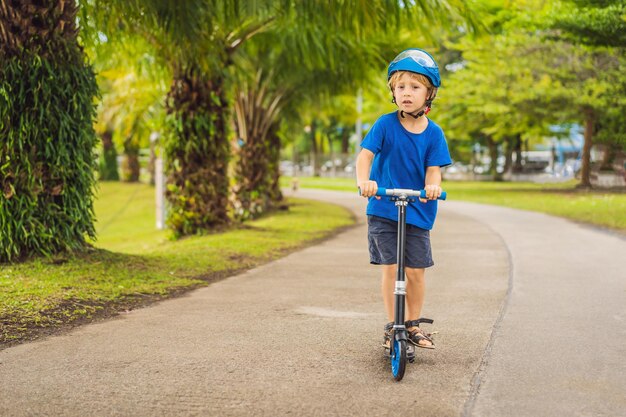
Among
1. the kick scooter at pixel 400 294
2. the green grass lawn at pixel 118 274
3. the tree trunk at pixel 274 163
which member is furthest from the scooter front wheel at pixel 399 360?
the tree trunk at pixel 274 163

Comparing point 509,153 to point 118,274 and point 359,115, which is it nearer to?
point 359,115

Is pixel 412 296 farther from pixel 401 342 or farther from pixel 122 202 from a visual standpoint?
pixel 122 202

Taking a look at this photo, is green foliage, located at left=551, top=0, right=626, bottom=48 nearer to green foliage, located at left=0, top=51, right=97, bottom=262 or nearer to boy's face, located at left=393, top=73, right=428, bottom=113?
green foliage, located at left=0, top=51, right=97, bottom=262

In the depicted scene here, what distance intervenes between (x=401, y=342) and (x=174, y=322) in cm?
227

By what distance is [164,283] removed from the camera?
316 inches

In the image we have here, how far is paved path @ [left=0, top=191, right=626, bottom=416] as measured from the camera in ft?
13.1

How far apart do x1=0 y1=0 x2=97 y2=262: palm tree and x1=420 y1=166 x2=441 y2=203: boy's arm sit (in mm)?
4663

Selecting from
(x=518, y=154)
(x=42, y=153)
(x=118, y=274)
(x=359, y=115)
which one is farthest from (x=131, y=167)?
(x=118, y=274)

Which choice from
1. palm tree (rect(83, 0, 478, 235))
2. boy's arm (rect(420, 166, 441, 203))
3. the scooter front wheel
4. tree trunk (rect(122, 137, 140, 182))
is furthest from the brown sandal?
tree trunk (rect(122, 137, 140, 182))

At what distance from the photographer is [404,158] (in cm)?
487

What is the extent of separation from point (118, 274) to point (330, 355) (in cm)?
369

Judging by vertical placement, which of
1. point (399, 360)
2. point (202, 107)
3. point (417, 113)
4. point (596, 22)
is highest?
point (596, 22)

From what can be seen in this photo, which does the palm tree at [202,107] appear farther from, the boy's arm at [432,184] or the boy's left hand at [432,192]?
the boy's left hand at [432,192]

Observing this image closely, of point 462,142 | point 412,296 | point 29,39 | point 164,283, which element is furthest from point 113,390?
point 462,142
